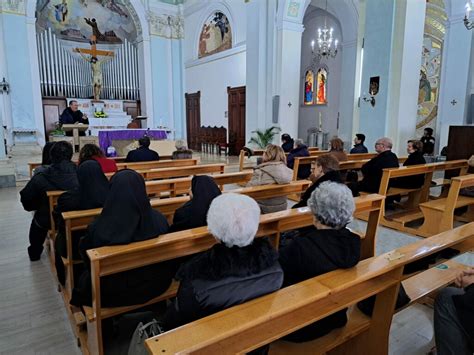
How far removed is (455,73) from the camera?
942cm

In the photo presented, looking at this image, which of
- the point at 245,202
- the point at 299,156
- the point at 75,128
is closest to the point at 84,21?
the point at 75,128

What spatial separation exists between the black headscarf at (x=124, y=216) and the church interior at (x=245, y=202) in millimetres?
11

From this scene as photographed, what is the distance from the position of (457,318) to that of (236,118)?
39.2 ft

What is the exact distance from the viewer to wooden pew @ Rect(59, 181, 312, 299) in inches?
95.1

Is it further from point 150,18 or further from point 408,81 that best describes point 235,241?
point 150,18

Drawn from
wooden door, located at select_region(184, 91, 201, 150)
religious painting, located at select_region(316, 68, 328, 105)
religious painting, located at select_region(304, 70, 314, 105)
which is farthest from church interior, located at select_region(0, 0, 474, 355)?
wooden door, located at select_region(184, 91, 201, 150)

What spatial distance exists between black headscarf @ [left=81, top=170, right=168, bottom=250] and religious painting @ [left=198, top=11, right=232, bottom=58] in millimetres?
12292

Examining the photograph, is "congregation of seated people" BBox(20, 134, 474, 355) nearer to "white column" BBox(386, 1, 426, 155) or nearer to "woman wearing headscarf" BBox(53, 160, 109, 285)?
"woman wearing headscarf" BBox(53, 160, 109, 285)

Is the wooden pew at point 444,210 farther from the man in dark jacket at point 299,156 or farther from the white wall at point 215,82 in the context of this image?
the white wall at point 215,82

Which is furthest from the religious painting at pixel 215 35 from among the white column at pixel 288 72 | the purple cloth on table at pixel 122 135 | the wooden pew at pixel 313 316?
the wooden pew at pixel 313 316

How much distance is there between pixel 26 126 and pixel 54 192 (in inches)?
317

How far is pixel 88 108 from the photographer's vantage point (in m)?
12.9

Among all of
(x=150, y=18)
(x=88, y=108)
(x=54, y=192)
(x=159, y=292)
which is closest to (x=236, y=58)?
(x=150, y=18)

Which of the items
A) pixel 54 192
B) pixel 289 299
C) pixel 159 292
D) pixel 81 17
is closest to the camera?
pixel 289 299
